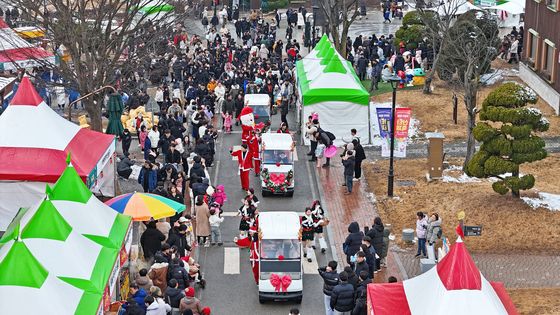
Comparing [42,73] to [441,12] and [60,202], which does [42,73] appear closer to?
[441,12]

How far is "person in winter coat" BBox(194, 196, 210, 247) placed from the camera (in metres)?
28.4

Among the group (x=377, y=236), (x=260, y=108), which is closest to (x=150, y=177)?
(x=377, y=236)

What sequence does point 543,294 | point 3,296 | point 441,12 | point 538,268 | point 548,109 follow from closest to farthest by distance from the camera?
point 3,296 < point 543,294 < point 538,268 < point 548,109 < point 441,12

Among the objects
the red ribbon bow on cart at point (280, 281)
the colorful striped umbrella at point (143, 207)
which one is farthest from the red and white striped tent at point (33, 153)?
the red ribbon bow on cart at point (280, 281)

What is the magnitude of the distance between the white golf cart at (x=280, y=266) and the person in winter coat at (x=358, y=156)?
9.32 m

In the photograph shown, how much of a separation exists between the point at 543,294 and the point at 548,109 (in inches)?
745

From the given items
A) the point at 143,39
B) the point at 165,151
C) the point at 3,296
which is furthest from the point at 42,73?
the point at 3,296

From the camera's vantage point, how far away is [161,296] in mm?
22578

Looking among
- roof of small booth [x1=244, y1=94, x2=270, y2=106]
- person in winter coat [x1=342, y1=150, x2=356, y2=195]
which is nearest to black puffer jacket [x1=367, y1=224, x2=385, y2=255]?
person in winter coat [x1=342, y1=150, x2=356, y2=195]

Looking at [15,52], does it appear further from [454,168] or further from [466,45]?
[454,168]

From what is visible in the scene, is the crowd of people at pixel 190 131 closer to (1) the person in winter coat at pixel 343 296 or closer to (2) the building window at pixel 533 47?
(1) the person in winter coat at pixel 343 296

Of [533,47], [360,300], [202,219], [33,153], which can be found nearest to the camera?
[360,300]

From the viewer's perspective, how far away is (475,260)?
2798 cm

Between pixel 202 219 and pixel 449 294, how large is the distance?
11.1 meters
